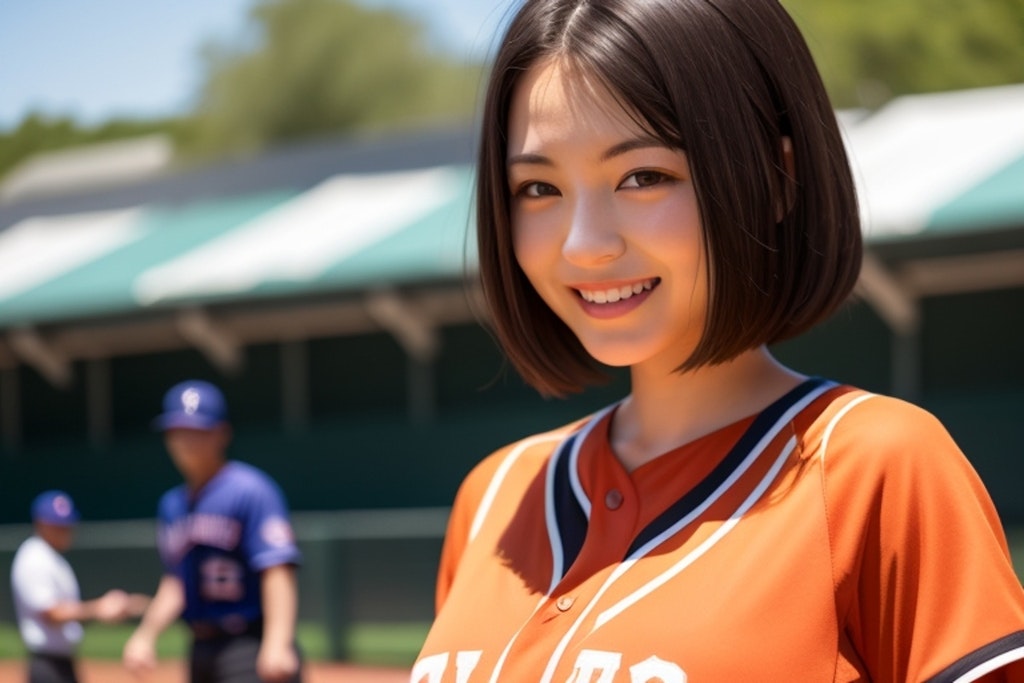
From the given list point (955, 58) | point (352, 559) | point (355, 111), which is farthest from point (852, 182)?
point (355, 111)

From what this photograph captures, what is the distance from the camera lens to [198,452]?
21.8 ft

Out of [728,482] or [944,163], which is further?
[944,163]

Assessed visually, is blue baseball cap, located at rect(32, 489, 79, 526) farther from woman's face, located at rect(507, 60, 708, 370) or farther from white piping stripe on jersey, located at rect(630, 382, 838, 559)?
white piping stripe on jersey, located at rect(630, 382, 838, 559)

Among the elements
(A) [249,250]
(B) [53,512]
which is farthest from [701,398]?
(A) [249,250]

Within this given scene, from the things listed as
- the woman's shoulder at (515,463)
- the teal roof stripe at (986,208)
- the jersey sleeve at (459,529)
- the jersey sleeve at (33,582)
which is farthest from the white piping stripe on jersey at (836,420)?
the teal roof stripe at (986,208)

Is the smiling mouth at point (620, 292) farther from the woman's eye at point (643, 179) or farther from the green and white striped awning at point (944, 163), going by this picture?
the green and white striped awning at point (944, 163)

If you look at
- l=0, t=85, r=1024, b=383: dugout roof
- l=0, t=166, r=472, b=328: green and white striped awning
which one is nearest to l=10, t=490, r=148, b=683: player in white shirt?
l=0, t=166, r=472, b=328: green and white striped awning

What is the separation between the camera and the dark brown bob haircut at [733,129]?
167 centimetres

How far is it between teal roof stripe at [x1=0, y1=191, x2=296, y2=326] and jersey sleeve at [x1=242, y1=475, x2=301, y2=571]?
8.90 m

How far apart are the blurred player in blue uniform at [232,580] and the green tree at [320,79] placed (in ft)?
159

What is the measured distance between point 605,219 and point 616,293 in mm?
93

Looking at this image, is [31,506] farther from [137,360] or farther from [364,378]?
[364,378]

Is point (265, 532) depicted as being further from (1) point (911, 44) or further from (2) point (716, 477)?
(1) point (911, 44)

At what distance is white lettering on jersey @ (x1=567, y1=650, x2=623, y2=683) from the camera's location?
5.29 ft
